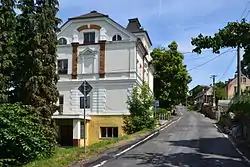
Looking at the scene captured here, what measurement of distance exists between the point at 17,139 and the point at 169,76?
51237 mm

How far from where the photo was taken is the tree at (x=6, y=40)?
19.9 meters

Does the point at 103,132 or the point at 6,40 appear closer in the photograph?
the point at 6,40

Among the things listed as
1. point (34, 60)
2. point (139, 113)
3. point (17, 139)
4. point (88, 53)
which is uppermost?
point (88, 53)

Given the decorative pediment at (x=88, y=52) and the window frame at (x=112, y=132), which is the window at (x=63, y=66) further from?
the window frame at (x=112, y=132)

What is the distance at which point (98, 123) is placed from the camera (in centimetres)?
3988

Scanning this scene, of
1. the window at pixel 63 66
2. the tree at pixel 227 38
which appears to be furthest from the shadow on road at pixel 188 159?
the window at pixel 63 66

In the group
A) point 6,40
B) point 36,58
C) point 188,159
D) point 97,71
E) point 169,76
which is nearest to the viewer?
point 188,159

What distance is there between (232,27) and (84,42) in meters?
27.4

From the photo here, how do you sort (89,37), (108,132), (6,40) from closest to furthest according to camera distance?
(6,40) < (108,132) < (89,37)

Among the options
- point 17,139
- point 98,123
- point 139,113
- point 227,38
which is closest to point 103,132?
point 98,123

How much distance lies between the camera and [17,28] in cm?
2298

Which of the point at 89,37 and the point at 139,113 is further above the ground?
the point at 89,37

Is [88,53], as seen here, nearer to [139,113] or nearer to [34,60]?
[139,113]

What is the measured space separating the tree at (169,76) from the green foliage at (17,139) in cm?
4885
